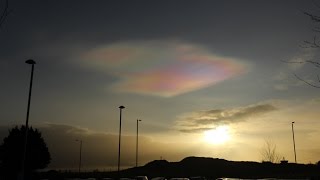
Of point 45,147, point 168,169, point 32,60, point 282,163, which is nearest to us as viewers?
point 32,60

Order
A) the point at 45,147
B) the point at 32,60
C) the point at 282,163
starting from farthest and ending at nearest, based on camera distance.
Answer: the point at 282,163 < the point at 45,147 < the point at 32,60

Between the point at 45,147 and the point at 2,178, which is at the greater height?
the point at 45,147

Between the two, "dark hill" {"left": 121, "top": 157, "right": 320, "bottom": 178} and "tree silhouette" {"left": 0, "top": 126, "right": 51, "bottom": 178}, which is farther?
"dark hill" {"left": 121, "top": 157, "right": 320, "bottom": 178}

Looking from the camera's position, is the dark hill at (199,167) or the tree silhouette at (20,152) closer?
the tree silhouette at (20,152)

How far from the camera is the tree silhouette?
2265 inches

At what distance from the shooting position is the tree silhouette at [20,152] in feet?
189

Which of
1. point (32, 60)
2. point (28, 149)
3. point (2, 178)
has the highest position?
point (32, 60)

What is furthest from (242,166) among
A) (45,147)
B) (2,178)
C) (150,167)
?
(2,178)

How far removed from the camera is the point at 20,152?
191 ft

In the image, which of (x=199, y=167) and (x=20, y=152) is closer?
(x=20, y=152)

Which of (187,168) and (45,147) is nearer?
(45,147)

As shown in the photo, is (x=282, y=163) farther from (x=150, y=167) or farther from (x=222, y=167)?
(x=150, y=167)

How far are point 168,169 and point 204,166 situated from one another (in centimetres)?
1362

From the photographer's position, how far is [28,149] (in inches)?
2341
